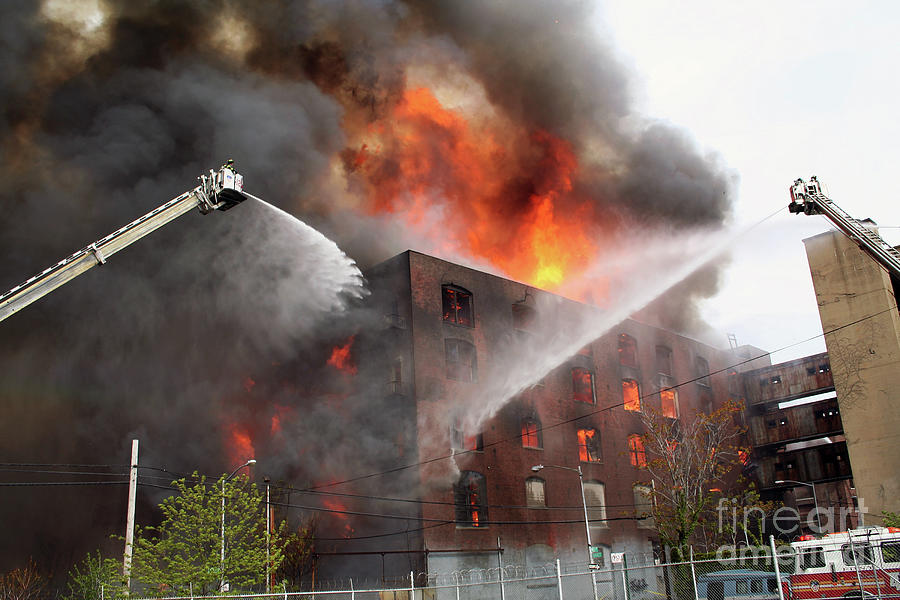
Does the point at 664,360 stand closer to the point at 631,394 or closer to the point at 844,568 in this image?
the point at 631,394

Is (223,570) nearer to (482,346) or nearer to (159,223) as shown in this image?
(159,223)

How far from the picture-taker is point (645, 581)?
39.3m

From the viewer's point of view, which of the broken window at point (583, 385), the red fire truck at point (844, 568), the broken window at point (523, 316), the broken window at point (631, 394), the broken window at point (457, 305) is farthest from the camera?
the broken window at point (631, 394)

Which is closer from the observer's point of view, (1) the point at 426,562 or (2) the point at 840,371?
(1) the point at 426,562

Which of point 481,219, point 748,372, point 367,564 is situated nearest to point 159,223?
point 367,564

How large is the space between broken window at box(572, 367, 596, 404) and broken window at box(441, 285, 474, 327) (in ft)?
28.6

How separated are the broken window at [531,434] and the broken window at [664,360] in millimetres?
14238

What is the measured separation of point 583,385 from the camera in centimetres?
4584

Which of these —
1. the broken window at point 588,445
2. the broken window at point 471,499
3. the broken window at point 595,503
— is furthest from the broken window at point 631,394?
the broken window at point 471,499

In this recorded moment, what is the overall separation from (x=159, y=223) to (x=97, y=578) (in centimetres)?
1309

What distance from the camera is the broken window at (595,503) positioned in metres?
42.6

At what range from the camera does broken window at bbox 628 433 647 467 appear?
1854 inches

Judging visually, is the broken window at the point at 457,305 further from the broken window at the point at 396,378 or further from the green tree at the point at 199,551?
the green tree at the point at 199,551

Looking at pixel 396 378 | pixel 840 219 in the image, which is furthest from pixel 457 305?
pixel 840 219
